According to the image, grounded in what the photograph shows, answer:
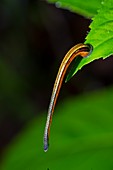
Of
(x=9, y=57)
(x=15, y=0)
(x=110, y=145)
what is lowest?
(x=9, y=57)

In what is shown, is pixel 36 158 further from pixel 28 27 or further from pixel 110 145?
pixel 28 27

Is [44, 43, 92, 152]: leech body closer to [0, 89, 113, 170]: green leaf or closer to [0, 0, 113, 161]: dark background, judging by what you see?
[0, 89, 113, 170]: green leaf

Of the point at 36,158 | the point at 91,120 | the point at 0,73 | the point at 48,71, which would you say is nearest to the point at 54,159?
the point at 36,158

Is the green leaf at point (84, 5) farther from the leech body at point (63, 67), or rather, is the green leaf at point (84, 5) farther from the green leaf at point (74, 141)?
the green leaf at point (74, 141)

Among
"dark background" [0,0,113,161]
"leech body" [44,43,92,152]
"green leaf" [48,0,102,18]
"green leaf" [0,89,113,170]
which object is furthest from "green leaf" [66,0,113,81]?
"dark background" [0,0,113,161]

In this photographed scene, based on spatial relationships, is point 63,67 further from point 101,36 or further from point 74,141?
point 74,141

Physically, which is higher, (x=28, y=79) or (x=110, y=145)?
(x=110, y=145)
